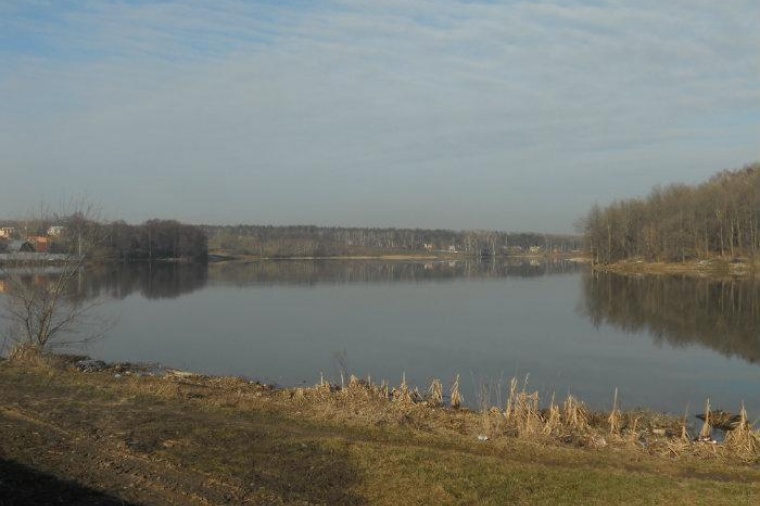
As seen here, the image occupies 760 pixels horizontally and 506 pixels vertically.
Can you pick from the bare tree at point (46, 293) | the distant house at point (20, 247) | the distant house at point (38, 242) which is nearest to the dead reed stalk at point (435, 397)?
the bare tree at point (46, 293)

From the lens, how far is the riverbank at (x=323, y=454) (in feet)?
20.0

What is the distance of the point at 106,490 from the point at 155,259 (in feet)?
303

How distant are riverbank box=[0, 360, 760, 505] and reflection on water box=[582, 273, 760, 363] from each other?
13.2 meters

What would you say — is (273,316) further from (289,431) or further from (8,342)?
(289,431)

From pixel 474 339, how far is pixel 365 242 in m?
145

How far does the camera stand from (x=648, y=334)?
2434 cm

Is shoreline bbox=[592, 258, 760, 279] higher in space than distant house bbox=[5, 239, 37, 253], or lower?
lower

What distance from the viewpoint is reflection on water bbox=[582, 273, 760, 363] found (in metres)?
22.7

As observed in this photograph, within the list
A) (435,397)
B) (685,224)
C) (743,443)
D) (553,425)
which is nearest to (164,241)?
(685,224)

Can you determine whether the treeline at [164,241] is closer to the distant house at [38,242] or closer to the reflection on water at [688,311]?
the reflection on water at [688,311]

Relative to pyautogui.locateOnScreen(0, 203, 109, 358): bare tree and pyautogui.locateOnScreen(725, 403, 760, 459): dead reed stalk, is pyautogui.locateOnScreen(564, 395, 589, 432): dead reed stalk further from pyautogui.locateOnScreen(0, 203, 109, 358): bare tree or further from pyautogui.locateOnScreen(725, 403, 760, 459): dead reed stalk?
pyautogui.locateOnScreen(0, 203, 109, 358): bare tree

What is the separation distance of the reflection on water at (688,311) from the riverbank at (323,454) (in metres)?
13.2

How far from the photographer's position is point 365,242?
166m

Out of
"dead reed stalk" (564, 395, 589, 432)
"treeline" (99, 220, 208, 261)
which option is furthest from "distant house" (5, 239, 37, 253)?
"treeline" (99, 220, 208, 261)
